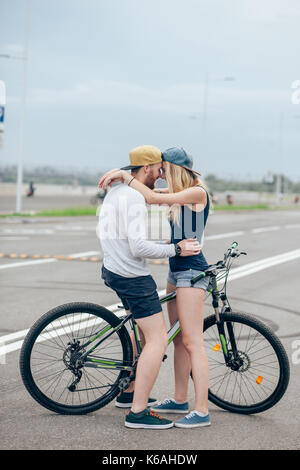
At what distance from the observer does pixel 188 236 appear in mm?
4801

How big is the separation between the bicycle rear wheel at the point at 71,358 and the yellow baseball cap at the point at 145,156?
104cm

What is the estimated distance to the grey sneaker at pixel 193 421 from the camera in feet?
15.5

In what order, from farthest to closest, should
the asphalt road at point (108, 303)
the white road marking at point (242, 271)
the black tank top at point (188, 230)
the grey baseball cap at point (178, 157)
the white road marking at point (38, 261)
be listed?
the white road marking at point (38, 261) → the white road marking at point (242, 271) → the black tank top at point (188, 230) → the grey baseball cap at point (178, 157) → the asphalt road at point (108, 303)

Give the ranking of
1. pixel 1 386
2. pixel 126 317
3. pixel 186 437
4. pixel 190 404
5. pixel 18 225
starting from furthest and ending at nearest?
pixel 18 225 < pixel 1 386 < pixel 190 404 < pixel 126 317 < pixel 186 437

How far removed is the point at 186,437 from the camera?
4566 mm

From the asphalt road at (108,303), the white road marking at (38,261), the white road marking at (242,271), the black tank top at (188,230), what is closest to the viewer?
the asphalt road at (108,303)

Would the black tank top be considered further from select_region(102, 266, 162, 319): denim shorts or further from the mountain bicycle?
select_region(102, 266, 162, 319): denim shorts

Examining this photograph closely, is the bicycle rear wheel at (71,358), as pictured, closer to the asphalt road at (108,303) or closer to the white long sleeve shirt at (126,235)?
the asphalt road at (108,303)

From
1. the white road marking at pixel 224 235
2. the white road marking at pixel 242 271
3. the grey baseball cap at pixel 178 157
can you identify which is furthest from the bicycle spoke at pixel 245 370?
the white road marking at pixel 224 235

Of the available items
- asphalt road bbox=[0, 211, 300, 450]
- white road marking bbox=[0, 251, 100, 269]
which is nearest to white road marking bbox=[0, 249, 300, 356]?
Answer: asphalt road bbox=[0, 211, 300, 450]

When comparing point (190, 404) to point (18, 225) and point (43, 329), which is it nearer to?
point (43, 329)

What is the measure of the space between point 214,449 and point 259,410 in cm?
80

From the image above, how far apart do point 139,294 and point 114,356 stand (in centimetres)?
60
